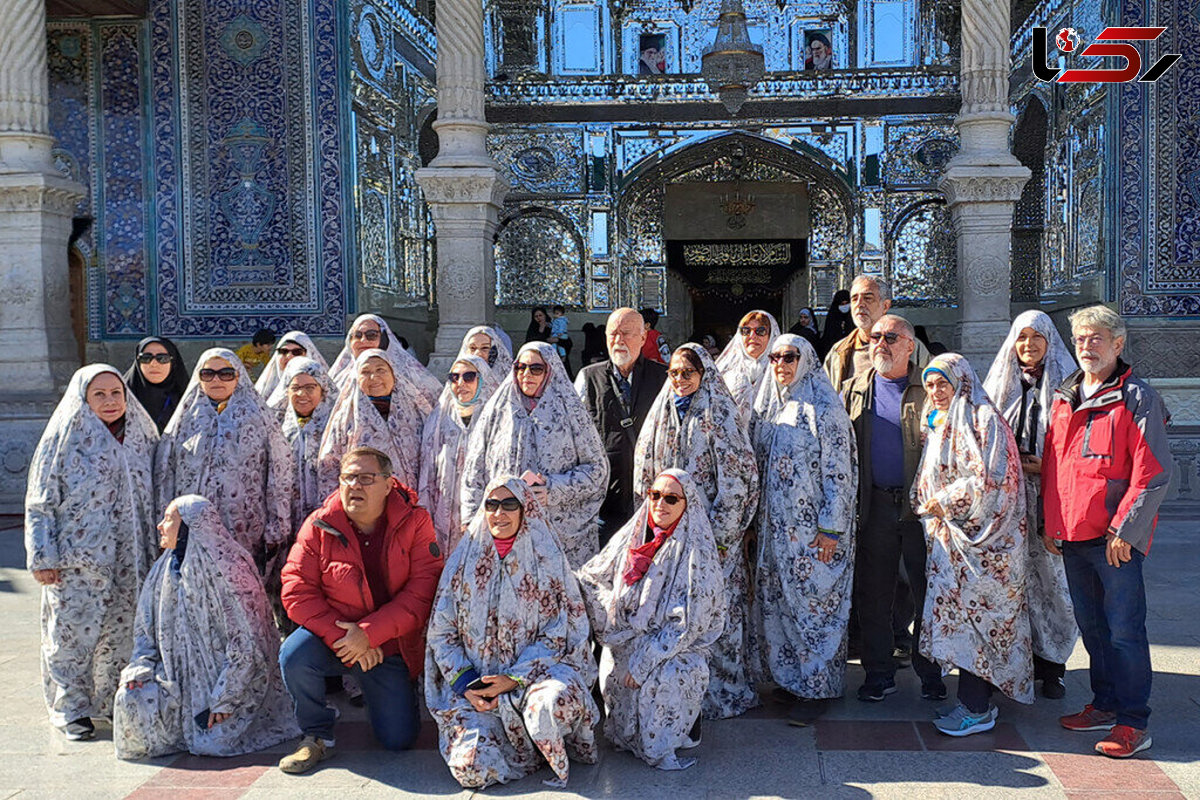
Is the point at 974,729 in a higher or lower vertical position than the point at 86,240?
lower

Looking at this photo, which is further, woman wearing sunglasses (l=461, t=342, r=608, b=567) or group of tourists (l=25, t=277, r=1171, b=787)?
woman wearing sunglasses (l=461, t=342, r=608, b=567)

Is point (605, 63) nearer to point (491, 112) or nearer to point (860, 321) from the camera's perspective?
Answer: point (491, 112)

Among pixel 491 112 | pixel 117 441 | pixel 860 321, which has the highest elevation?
pixel 491 112

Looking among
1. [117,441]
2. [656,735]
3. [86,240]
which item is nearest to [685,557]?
[656,735]

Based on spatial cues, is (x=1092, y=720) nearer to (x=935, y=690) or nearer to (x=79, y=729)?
(x=935, y=690)

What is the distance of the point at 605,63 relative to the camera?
11.7m

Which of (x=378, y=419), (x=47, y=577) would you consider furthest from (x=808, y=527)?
(x=47, y=577)

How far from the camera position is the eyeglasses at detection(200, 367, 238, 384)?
3607 millimetres

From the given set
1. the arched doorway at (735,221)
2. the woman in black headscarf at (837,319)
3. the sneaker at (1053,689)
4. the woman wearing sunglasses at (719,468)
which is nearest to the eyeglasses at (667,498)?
the woman wearing sunglasses at (719,468)

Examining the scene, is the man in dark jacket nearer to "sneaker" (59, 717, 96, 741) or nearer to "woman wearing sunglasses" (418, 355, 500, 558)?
"woman wearing sunglasses" (418, 355, 500, 558)

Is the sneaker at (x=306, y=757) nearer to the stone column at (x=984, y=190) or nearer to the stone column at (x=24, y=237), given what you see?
the stone column at (x=24, y=237)

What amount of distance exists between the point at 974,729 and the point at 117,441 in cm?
278

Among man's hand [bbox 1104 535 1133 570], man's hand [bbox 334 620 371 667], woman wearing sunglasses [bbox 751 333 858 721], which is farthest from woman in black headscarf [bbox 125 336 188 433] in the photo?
man's hand [bbox 1104 535 1133 570]

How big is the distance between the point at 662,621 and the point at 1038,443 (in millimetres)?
1318
